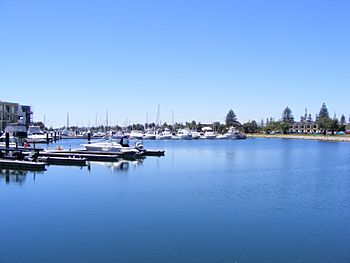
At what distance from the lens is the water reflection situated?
33.0m

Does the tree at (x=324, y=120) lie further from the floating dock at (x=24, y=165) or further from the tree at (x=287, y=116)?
the floating dock at (x=24, y=165)

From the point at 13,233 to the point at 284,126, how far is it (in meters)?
172

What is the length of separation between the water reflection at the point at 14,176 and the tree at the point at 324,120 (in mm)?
141361

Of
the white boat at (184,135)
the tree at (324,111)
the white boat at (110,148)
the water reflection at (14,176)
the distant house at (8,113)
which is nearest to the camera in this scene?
the water reflection at (14,176)

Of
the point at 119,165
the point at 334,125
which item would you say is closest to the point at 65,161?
the point at 119,165

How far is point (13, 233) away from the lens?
1792cm

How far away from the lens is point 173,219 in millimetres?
20375

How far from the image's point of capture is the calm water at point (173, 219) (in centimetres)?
1548

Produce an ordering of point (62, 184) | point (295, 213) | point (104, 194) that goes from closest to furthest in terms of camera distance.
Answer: point (295, 213), point (104, 194), point (62, 184)

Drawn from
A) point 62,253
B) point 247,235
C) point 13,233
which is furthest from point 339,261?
point 13,233

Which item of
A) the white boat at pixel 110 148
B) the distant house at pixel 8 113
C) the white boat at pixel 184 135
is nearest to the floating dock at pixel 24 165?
the white boat at pixel 110 148

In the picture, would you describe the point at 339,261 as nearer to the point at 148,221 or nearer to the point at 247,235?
the point at 247,235

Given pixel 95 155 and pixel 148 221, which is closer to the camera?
pixel 148 221

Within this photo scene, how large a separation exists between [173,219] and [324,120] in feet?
502
